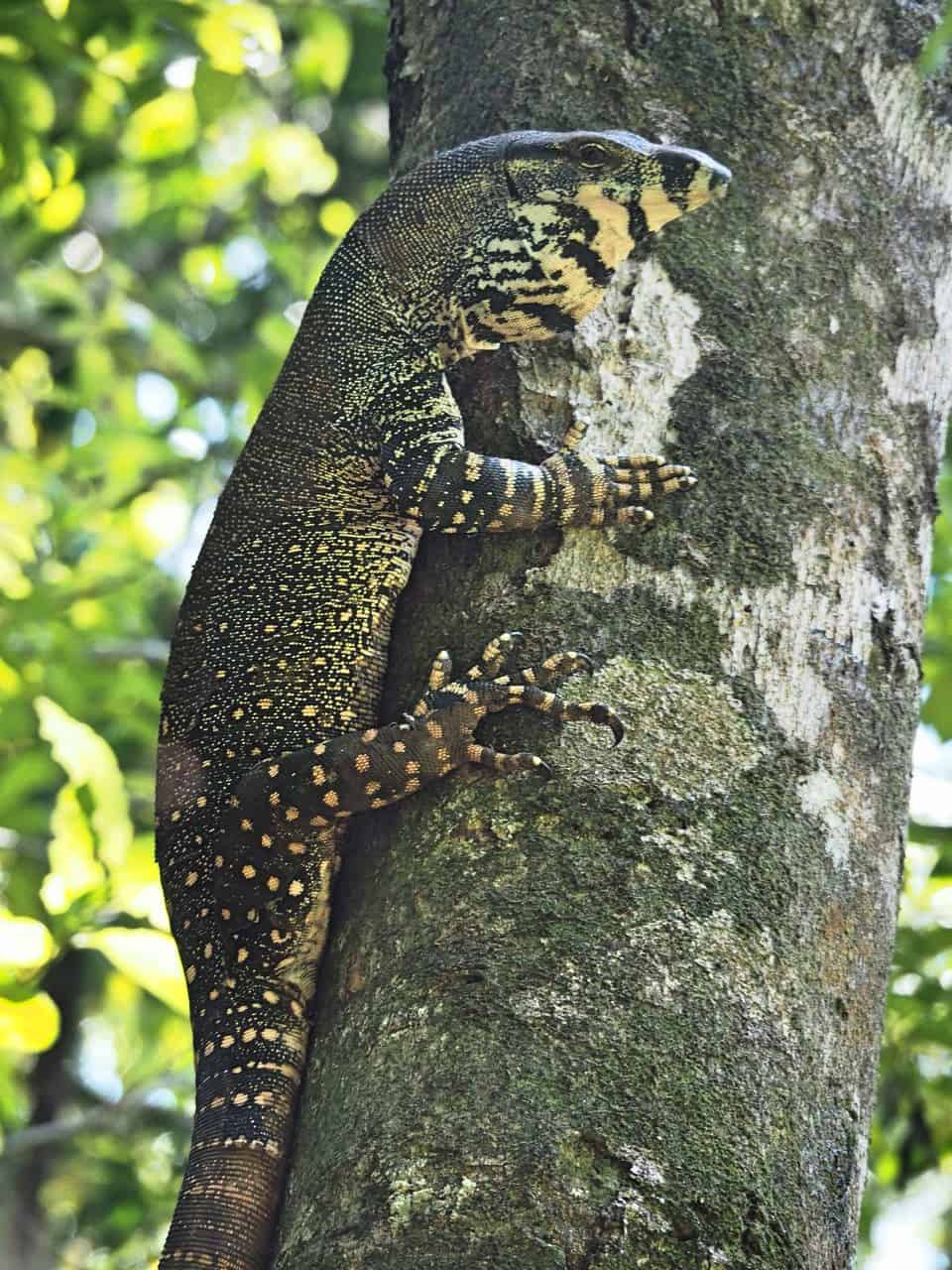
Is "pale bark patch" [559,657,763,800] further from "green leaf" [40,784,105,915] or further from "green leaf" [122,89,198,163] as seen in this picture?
"green leaf" [122,89,198,163]

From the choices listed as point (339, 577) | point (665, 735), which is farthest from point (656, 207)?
point (665, 735)

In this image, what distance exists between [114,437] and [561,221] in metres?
4.77

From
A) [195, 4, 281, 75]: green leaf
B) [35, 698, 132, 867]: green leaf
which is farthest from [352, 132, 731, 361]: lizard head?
[195, 4, 281, 75]: green leaf

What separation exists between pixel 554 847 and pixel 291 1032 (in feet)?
2.70

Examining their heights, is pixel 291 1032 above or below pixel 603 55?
below

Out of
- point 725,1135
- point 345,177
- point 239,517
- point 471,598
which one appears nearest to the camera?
point 725,1135

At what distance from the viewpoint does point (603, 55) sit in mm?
3473

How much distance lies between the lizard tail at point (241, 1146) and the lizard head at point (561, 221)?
158 cm

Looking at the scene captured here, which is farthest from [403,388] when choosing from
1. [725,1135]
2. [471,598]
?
[725,1135]

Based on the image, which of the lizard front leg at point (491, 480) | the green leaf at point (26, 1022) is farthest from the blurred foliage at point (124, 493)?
the lizard front leg at point (491, 480)

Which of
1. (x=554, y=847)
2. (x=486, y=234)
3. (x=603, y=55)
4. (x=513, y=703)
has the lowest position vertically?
(x=554, y=847)

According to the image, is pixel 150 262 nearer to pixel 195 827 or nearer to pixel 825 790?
pixel 195 827

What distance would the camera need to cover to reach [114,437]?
309 inches

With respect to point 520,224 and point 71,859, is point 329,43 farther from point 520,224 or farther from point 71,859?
point 71,859
